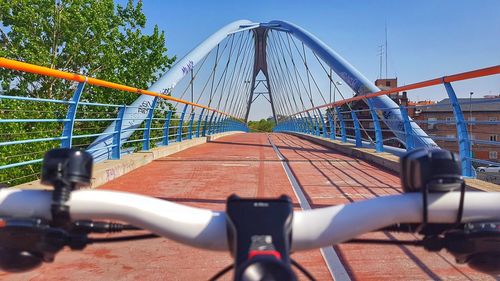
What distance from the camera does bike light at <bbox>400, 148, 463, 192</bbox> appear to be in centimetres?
99

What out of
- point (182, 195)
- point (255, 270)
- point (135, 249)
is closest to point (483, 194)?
point (255, 270)

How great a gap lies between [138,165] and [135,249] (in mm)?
4141

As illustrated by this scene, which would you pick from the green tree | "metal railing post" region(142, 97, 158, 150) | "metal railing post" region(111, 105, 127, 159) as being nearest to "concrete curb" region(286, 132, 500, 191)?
"metal railing post" region(111, 105, 127, 159)

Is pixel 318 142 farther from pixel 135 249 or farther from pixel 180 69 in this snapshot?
pixel 135 249

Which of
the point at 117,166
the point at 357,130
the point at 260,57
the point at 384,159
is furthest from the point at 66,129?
the point at 260,57

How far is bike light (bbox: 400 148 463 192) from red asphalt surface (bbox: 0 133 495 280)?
0.92 meters

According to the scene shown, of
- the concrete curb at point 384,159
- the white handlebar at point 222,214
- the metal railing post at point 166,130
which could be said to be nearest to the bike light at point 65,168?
the white handlebar at point 222,214

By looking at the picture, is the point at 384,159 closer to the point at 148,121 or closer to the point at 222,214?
the point at 148,121

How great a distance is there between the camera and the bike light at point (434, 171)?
99 cm

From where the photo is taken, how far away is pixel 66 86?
20.7 m

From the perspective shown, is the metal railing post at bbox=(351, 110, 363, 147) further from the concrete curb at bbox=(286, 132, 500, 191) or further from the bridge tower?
the bridge tower

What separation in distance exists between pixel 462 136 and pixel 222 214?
4.32 m

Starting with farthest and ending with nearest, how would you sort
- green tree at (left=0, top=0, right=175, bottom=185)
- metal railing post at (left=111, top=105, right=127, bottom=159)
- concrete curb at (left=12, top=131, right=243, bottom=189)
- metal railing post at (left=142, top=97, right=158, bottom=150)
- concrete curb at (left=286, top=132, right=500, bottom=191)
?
green tree at (left=0, top=0, right=175, bottom=185) < metal railing post at (left=142, top=97, right=158, bottom=150) < metal railing post at (left=111, top=105, right=127, bottom=159) < concrete curb at (left=12, top=131, right=243, bottom=189) < concrete curb at (left=286, top=132, right=500, bottom=191)

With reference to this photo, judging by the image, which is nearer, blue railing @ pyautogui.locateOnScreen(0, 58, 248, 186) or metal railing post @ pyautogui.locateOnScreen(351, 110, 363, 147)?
blue railing @ pyautogui.locateOnScreen(0, 58, 248, 186)
